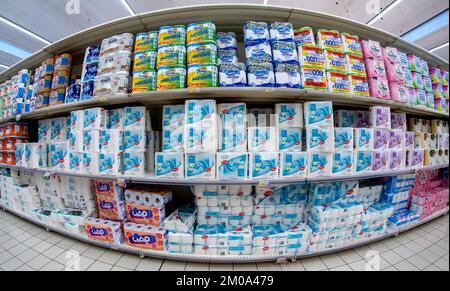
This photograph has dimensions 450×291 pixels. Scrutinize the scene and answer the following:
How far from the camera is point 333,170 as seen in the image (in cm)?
134

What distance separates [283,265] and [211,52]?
1956 millimetres

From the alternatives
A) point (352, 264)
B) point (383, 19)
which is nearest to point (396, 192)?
point (352, 264)

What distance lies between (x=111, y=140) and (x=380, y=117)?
2.55 meters

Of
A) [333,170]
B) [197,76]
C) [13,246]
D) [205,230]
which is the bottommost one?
[13,246]

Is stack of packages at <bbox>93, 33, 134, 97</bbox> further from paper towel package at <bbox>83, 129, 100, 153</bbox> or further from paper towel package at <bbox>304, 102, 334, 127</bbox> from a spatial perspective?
paper towel package at <bbox>304, 102, 334, 127</bbox>

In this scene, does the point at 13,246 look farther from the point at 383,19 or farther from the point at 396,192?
the point at 383,19

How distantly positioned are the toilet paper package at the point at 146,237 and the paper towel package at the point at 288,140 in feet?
4.20

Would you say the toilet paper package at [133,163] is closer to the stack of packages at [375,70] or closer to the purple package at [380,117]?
the purple package at [380,117]

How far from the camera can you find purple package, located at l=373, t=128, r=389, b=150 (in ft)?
4.93

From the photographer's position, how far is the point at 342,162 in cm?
134

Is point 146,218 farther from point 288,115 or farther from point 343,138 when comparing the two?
point 343,138

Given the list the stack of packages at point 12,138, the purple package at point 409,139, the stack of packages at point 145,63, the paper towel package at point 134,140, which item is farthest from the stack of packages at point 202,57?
the stack of packages at point 12,138

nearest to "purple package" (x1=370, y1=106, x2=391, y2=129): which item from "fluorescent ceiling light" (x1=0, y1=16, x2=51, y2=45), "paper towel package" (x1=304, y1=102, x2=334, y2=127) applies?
"paper towel package" (x1=304, y1=102, x2=334, y2=127)

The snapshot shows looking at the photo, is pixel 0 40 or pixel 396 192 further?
pixel 0 40
